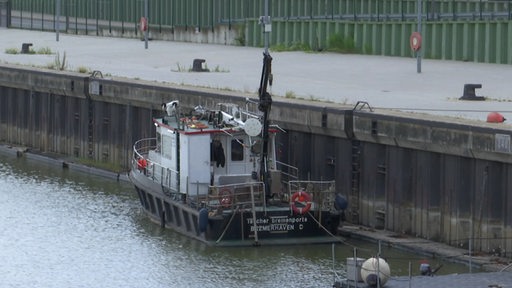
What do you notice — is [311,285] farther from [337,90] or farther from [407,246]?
[337,90]

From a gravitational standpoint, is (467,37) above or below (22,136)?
above

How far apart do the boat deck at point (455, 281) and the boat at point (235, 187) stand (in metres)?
7.65

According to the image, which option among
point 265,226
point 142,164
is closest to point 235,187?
point 265,226

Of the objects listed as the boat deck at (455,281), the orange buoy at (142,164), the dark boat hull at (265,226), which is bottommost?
the dark boat hull at (265,226)

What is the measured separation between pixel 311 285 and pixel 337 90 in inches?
645

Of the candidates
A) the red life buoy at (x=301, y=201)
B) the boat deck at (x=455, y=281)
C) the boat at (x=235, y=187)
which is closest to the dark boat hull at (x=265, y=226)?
the boat at (x=235, y=187)

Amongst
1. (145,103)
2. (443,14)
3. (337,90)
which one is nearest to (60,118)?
(145,103)

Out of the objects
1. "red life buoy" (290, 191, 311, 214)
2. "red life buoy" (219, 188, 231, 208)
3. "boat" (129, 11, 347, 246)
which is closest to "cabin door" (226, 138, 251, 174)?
"boat" (129, 11, 347, 246)

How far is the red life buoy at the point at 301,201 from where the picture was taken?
121 feet

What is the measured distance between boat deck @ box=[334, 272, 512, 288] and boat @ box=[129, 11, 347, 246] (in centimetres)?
765

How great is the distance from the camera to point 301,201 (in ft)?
122

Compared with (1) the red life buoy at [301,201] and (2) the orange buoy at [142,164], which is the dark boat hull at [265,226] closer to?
(1) the red life buoy at [301,201]

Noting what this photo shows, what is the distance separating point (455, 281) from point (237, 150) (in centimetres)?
1106

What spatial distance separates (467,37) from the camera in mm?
57906
